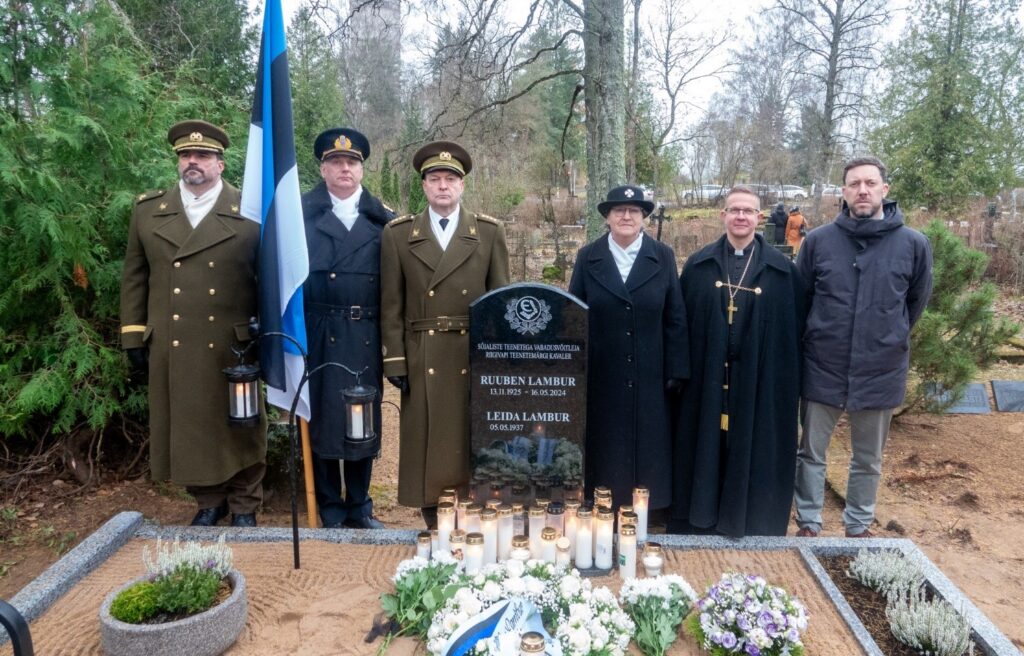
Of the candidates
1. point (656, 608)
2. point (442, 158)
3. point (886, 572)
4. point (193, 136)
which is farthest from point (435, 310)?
point (886, 572)

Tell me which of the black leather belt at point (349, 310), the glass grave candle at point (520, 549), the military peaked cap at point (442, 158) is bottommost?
the glass grave candle at point (520, 549)

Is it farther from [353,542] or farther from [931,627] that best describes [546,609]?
[931,627]

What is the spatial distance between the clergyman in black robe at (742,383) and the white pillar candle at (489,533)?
4.13 ft

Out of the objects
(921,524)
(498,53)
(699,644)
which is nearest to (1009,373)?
(921,524)

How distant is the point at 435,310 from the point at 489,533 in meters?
1.28

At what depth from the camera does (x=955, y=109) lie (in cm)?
1795

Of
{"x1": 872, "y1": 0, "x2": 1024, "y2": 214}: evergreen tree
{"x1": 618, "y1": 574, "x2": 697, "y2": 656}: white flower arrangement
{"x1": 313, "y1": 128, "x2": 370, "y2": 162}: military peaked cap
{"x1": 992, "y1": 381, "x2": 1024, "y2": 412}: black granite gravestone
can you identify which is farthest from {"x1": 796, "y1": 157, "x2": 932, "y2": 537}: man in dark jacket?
{"x1": 872, "y1": 0, "x2": 1024, "y2": 214}: evergreen tree

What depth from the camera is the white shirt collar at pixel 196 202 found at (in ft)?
13.1

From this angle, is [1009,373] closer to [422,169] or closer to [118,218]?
[422,169]

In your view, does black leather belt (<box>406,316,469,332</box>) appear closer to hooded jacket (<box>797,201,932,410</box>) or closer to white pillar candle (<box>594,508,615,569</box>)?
white pillar candle (<box>594,508,615,569</box>)

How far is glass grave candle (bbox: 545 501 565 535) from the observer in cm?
356

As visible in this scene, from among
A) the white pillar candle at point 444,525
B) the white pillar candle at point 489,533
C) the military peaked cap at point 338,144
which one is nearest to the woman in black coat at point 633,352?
the white pillar candle at point 489,533

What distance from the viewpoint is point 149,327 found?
398 cm

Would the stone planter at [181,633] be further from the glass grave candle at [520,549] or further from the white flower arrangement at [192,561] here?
the glass grave candle at [520,549]
